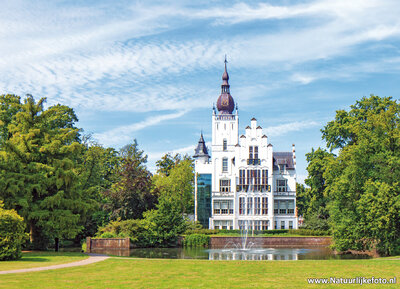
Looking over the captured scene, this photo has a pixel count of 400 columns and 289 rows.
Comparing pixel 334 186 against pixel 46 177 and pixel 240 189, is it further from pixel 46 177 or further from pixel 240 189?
pixel 240 189

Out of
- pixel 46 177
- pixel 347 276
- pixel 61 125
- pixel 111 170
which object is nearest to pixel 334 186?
pixel 347 276

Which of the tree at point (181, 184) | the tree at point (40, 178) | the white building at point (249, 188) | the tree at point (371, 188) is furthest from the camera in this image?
the tree at point (181, 184)

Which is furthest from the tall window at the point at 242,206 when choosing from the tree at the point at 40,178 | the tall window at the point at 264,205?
the tree at the point at 40,178

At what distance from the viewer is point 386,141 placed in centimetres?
3259

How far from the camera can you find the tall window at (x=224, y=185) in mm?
71875

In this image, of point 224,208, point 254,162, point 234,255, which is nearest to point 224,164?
point 254,162

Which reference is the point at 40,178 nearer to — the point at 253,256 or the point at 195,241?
the point at 253,256

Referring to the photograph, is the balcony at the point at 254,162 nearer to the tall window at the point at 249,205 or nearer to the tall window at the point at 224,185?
the tall window at the point at 224,185

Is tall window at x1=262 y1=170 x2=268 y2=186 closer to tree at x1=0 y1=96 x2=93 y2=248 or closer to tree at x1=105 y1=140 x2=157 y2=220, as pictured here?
tree at x1=105 y1=140 x2=157 y2=220

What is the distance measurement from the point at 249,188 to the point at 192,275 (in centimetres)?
5396

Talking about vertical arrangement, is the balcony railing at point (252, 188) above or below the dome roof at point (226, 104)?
below

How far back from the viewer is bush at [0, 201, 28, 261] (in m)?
22.6

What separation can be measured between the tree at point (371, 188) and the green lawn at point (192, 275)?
1101 cm

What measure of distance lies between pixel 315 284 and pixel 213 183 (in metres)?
57.7
